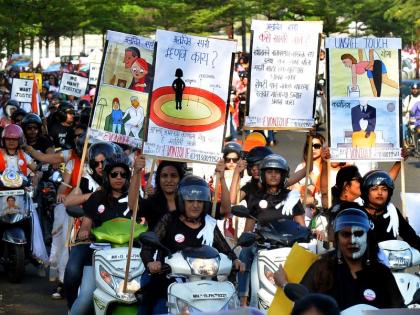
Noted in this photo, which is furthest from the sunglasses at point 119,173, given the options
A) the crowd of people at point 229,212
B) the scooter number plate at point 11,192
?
the scooter number plate at point 11,192

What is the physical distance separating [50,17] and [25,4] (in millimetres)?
5443

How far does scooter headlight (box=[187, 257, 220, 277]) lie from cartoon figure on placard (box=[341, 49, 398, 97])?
3407 mm

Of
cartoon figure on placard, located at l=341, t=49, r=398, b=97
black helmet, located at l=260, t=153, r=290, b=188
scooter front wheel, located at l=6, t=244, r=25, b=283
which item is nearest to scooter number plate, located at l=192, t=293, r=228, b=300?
black helmet, located at l=260, t=153, r=290, b=188

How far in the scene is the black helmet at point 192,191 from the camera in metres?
8.10

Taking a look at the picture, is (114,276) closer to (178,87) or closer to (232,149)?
(178,87)

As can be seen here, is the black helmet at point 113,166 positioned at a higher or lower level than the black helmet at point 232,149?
lower

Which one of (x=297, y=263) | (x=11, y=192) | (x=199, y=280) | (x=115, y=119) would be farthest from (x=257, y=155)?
(x=297, y=263)

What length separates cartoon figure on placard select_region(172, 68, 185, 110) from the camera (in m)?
10.1

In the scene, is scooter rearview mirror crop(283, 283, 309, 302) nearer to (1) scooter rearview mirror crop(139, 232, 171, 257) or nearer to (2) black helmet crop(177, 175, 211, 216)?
(1) scooter rearview mirror crop(139, 232, 171, 257)

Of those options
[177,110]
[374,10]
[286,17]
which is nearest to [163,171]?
[177,110]

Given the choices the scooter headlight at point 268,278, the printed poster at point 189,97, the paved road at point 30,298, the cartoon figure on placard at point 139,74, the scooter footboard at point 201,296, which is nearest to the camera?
the scooter footboard at point 201,296

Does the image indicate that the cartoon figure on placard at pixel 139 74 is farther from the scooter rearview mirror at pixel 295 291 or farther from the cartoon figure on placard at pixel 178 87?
the scooter rearview mirror at pixel 295 291

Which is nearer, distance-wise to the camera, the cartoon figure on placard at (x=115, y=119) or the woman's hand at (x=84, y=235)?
the woman's hand at (x=84, y=235)

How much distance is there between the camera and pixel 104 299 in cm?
870
